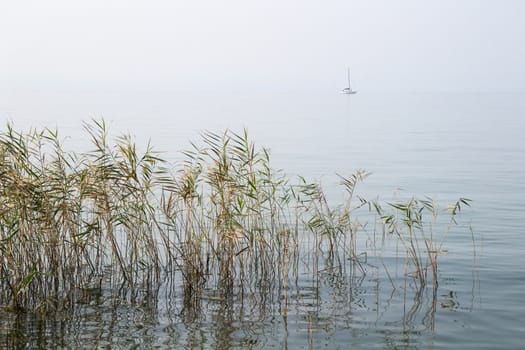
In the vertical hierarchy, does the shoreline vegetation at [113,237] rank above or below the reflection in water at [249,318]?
above

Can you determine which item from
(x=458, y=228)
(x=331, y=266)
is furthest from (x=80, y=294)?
(x=458, y=228)

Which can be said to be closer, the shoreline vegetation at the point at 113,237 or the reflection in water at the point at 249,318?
the reflection in water at the point at 249,318

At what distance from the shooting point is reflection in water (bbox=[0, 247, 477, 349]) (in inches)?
362

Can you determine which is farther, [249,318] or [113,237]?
[113,237]

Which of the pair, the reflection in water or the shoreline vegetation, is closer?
the reflection in water

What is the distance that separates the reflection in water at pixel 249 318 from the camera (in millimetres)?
9203

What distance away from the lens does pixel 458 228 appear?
1723cm

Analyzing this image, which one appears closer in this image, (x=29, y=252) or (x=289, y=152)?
(x=29, y=252)

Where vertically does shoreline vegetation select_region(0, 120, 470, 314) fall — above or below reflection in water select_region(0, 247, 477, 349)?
above

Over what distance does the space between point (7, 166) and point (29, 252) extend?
1.30 metres

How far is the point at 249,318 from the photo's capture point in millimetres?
10086

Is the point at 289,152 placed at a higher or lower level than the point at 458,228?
higher

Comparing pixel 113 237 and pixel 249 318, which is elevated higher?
pixel 113 237

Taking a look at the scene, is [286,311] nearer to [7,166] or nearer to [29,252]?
[29,252]
